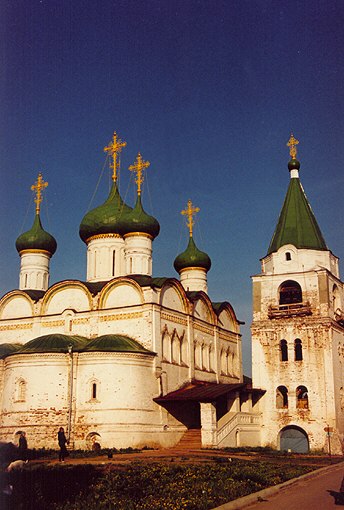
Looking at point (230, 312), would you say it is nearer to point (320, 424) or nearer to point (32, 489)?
point (320, 424)

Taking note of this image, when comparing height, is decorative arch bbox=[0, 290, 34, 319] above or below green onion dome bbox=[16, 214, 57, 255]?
below

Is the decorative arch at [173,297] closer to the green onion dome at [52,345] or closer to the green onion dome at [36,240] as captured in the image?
the green onion dome at [52,345]

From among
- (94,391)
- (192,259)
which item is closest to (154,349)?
(94,391)

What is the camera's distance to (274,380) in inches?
1014

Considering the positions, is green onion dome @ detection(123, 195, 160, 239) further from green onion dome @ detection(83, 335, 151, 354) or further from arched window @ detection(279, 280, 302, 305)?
arched window @ detection(279, 280, 302, 305)

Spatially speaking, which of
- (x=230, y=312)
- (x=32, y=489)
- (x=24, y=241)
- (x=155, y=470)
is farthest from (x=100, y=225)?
(x=32, y=489)

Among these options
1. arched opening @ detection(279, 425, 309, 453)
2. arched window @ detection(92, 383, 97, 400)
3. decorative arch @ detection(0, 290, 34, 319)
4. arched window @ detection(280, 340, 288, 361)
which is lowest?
arched opening @ detection(279, 425, 309, 453)

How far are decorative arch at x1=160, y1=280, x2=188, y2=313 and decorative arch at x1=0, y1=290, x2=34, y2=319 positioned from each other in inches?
260

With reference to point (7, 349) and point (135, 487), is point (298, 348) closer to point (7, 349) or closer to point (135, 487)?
point (7, 349)

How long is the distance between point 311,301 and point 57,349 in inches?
427

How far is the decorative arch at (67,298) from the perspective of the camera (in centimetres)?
2781

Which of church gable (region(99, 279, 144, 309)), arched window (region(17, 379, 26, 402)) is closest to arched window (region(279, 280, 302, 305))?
church gable (region(99, 279, 144, 309))

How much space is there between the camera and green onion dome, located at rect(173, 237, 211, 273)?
1409 inches

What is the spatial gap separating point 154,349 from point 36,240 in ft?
32.3
